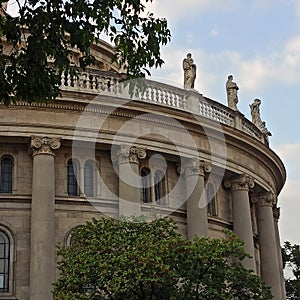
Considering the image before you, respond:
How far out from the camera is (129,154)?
1281 inches

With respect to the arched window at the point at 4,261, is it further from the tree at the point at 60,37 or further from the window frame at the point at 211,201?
the tree at the point at 60,37

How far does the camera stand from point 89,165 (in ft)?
108

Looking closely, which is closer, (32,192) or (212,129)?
(32,192)

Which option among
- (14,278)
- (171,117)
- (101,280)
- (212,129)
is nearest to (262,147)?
(212,129)

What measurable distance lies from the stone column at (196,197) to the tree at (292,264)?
1920 centimetres

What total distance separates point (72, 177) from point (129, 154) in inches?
109

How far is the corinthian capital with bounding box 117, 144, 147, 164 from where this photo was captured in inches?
1277

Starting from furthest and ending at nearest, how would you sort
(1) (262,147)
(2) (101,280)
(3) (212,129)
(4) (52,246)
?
(1) (262,147)
(3) (212,129)
(4) (52,246)
(2) (101,280)

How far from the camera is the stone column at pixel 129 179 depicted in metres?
31.8

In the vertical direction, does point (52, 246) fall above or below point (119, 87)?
below

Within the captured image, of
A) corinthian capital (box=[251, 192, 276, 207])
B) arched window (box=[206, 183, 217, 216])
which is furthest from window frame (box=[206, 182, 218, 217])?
corinthian capital (box=[251, 192, 276, 207])

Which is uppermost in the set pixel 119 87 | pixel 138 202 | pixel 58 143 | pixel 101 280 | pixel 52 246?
pixel 119 87

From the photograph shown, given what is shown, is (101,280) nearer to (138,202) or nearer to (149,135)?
(138,202)

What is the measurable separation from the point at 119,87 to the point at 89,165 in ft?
12.5
